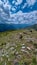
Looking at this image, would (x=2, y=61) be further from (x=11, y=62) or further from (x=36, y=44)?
(x=36, y=44)

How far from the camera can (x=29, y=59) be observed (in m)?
8.74

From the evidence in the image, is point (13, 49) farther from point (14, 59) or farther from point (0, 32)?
point (0, 32)

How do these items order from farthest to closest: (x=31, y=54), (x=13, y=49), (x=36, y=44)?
(x=36, y=44), (x=13, y=49), (x=31, y=54)

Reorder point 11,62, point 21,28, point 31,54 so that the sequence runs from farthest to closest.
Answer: point 21,28
point 31,54
point 11,62

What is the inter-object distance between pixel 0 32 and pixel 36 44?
967 centimetres

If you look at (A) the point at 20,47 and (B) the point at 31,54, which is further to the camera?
(A) the point at 20,47

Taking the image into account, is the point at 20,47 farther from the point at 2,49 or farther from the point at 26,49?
the point at 2,49

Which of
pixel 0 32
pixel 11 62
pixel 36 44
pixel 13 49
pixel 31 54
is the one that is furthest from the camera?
Result: pixel 0 32

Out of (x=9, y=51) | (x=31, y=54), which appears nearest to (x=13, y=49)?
(x=9, y=51)

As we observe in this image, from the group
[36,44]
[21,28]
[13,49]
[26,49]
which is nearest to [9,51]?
[13,49]

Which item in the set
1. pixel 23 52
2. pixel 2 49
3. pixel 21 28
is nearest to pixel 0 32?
pixel 21 28

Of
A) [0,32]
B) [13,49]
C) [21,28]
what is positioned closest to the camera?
[13,49]

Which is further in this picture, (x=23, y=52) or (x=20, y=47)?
(x=20, y=47)

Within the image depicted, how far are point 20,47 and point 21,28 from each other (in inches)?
272
